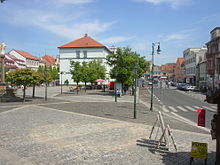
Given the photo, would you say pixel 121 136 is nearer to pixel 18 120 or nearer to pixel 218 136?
pixel 218 136

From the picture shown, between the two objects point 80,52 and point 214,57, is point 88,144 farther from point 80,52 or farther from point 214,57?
point 80,52

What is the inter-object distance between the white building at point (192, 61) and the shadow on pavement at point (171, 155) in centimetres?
6444

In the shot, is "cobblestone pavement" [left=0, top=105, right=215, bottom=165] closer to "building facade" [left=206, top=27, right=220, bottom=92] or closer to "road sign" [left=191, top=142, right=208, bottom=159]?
"road sign" [left=191, top=142, right=208, bottom=159]

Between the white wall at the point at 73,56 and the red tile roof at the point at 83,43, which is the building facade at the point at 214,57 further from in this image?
the red tile roof at the point at 83,43

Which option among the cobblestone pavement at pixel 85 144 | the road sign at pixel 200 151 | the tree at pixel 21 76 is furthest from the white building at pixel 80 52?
the road sign at pixel 200 151

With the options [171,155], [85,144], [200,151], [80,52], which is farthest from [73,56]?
[200,151]

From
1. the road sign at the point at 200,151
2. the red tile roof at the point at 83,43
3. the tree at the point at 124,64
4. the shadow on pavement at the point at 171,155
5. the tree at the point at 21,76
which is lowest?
the shadow on pavement at the point at 171,155

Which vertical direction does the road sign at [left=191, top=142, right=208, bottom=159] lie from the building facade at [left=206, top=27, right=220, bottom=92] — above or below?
below

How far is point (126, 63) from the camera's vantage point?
30828mm

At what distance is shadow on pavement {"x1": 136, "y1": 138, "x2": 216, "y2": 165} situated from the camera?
6.29 metres

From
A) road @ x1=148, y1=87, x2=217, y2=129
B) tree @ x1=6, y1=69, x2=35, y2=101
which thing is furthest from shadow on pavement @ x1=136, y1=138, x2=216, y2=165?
tree @ x1=6, y1=69, x2=35, y2=101

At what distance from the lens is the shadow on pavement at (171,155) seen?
629cm

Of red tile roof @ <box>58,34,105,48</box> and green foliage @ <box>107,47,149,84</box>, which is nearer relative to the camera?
green foliage @ <box>107,47,149,84</box>

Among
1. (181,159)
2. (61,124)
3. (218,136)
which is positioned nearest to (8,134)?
(61,124)
